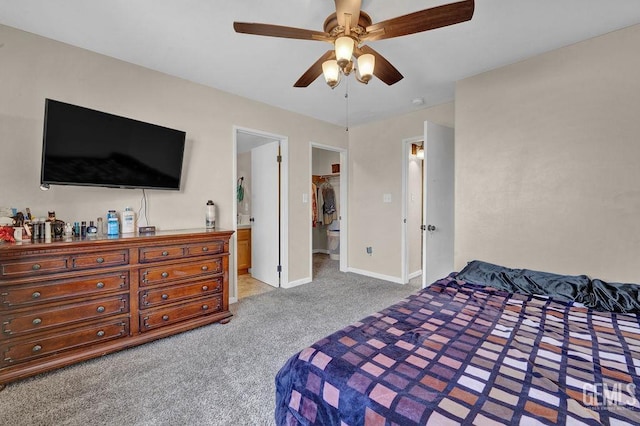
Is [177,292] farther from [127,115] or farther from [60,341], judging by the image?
[127,115]

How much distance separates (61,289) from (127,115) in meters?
1.58

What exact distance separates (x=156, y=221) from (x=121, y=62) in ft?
4.93

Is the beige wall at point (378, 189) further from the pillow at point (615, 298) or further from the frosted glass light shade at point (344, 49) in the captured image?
the frosted glass light shade at point (344, 49)

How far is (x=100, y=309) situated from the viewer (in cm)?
201

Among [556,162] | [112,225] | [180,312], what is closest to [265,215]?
[180,312]

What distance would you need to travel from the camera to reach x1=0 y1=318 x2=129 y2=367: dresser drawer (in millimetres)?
1719

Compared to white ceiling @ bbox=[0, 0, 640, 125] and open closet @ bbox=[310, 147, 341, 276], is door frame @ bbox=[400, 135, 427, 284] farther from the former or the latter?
open closet @ bbox=[310, 147, 341, 276]

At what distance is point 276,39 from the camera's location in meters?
2.16

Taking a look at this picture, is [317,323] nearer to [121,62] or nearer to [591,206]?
[591,206]

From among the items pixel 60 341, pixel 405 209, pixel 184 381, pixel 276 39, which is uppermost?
pixel 276 39

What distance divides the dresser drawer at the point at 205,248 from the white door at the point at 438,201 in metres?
2.14

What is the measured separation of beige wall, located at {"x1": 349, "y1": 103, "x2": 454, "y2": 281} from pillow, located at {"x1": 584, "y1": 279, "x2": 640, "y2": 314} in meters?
2.34

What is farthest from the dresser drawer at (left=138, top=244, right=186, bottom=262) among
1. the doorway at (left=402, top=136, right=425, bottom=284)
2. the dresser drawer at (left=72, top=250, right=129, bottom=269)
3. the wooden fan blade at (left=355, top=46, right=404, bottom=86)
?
the doorway at (left=402, top=136, right=425, bottom=284)

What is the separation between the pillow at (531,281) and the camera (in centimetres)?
189
